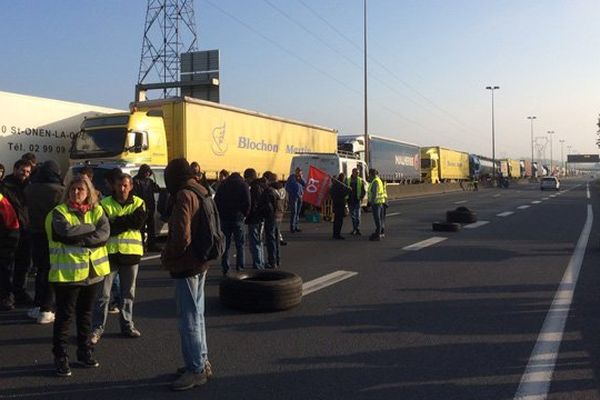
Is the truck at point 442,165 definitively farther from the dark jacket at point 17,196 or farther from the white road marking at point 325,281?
the dark jacket at point 17,196

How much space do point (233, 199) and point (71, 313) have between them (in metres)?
4.62

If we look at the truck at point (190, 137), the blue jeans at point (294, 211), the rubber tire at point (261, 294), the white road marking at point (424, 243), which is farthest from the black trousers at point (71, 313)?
the blue jeans at point (294, 211)

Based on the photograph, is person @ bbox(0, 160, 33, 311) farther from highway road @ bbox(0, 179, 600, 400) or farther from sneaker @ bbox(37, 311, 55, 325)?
sneaker @ bbox(37, 311, 55, 325)

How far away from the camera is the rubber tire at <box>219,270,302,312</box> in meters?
7.35

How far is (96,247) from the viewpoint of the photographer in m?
5.31

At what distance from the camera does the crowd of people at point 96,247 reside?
4844 mm

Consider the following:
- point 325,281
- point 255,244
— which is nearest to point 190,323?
point 325,281

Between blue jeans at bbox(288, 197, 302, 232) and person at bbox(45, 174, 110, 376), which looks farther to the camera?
blue jeans at bbox(288, 197, 302, 232)

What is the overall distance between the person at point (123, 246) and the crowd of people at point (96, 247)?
1 centimetres

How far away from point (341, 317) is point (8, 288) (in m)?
4.28

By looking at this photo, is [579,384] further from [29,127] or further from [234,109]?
[234,109]

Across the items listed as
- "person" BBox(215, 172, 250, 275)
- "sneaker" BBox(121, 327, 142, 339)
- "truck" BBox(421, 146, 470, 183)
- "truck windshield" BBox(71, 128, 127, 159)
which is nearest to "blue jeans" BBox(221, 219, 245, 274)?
"person" BBox(215, 172, 250, 275)

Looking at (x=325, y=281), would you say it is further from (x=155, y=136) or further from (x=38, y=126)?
(x=38, y=126)

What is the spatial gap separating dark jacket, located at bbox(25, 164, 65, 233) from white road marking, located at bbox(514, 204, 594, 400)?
18.1 ft
